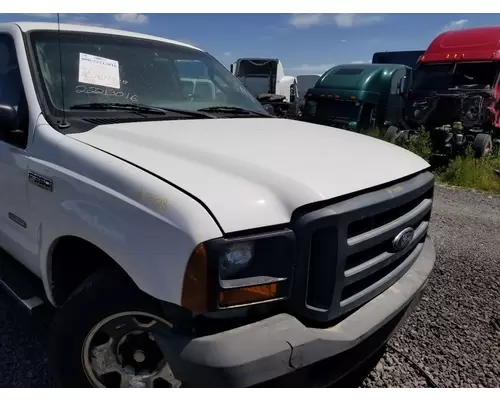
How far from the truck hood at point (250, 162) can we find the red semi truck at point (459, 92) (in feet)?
28.0

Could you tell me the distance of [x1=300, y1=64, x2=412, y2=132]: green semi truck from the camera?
1355cm

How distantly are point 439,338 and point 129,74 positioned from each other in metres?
2.74

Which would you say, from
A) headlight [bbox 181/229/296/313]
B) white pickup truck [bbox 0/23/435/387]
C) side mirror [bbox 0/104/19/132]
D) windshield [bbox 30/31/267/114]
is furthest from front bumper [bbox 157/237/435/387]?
windshield [bbox 30/31/267/114]

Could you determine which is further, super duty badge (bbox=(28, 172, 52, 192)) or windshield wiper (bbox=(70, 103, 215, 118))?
windshield wiper (bbox=(70, 103, 215, 118))

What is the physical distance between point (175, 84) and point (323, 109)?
11.4 meters

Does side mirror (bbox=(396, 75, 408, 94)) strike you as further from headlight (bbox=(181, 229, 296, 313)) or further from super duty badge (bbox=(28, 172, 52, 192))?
headlight (bbox=(181, 229, 296, 313))

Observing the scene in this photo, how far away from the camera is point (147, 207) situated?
1869mm

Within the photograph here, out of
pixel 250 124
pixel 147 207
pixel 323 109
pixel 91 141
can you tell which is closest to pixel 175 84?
pixel 250 124

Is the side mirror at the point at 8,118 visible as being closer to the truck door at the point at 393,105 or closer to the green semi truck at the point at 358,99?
the green semi truck at the point at 358,99

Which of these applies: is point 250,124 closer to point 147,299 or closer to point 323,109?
point 147,299

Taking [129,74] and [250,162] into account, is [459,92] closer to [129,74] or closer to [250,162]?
[129,74]

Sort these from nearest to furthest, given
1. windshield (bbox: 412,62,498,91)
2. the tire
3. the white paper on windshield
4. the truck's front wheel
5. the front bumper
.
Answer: the front bumper, the truck's front wheel, the white paper on windshield, the tire, windshield (bbox: 412,62,498,91)

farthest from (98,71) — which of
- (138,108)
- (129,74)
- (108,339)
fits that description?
(108,339)

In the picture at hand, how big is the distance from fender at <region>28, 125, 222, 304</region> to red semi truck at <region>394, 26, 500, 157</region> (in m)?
9.60
